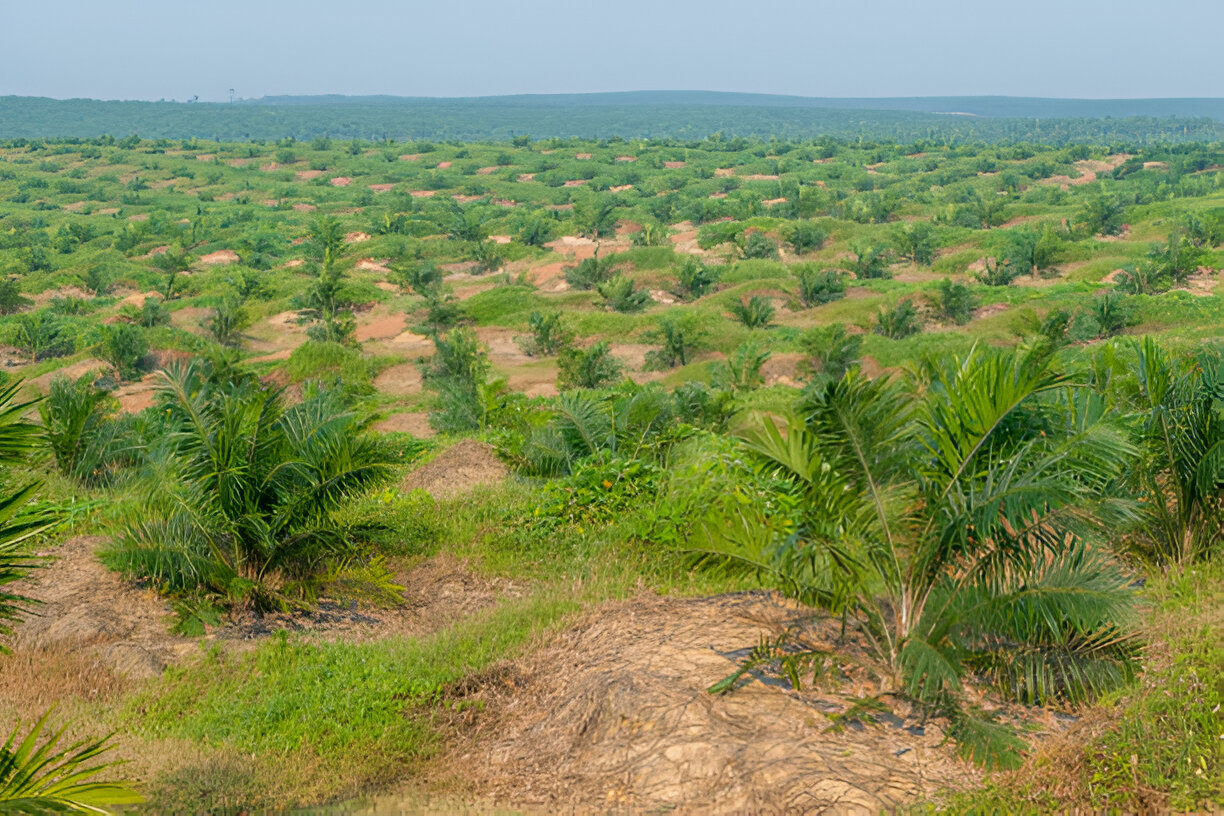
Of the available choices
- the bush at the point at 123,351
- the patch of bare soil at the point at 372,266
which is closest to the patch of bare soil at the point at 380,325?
the bush at the point at 123,351

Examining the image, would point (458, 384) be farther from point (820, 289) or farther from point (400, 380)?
point (820, 289)

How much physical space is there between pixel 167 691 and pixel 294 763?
1303 millimetres

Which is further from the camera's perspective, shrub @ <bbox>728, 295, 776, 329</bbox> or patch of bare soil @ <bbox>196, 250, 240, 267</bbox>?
patch of bare soil @ <bbox>196, 250, 240, 267</bbox>

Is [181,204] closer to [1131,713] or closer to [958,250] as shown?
[958,250]

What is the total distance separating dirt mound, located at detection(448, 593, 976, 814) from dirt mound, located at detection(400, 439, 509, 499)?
4.56m

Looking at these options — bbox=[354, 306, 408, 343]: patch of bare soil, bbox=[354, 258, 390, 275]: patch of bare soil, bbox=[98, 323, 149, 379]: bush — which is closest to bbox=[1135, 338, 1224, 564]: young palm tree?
bbox=[98, 323, 149, 379]: bush

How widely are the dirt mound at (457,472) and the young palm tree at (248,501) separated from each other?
2768 mm

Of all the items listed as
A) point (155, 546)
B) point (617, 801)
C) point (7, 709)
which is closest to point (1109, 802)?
point (617, 801)

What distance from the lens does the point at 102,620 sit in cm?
640

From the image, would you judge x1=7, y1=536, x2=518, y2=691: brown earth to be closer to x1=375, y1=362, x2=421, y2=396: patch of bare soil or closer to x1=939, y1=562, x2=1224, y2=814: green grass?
x1=939, y1=562, x2=1224, y2=814: green grass

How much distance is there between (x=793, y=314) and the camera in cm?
2830

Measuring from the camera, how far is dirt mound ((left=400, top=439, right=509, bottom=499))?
10.3m

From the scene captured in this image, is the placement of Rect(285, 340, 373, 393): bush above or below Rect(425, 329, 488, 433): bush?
below

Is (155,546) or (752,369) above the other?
(155,546)
